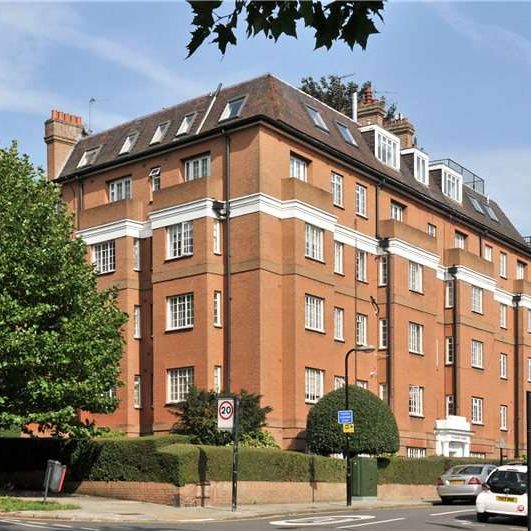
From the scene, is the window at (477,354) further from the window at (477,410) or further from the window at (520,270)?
the window at (520,270)

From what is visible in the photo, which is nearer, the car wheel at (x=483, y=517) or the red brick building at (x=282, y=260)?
the car wheel at (x=483, y=517)

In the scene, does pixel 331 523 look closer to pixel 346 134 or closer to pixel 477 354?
pixel 346 134

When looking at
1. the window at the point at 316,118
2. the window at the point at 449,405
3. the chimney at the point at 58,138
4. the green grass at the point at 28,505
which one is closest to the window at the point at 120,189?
the chimney at the point at 58,138

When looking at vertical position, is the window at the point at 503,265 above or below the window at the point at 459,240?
below

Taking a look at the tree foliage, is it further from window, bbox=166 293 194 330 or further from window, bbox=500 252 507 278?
window, bbox=500 252 507 278

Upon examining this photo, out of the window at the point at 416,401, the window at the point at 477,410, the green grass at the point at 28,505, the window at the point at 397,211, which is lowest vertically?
the green grass at the point at 28,505

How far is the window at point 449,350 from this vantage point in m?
53.1

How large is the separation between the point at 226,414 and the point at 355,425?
11.4 meters

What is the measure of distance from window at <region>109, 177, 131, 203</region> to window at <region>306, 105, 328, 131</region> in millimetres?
8866

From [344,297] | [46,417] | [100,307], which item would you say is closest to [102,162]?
[344,297]

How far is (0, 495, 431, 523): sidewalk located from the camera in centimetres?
2517

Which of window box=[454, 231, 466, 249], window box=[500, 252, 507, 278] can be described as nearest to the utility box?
window box=[454, 231, 466, 249]

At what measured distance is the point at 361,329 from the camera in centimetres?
4594

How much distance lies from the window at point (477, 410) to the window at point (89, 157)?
923 inches
